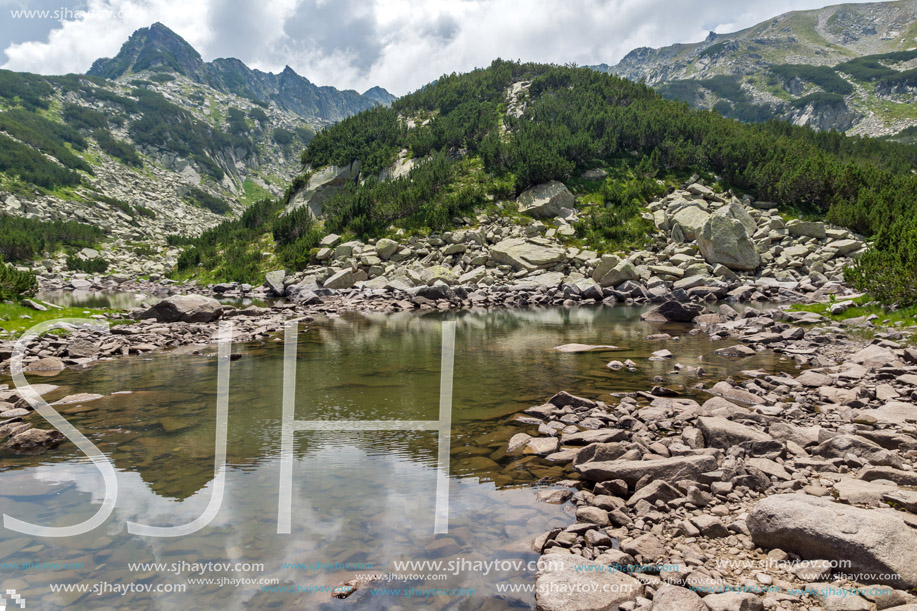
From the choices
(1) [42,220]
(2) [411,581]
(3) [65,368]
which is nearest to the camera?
(2) [411,581]

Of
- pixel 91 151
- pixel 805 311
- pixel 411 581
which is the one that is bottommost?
pixel 411 581

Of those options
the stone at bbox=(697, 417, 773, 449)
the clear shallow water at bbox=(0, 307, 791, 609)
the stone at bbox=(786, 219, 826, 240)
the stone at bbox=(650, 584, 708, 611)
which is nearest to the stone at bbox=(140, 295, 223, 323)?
the clear shallow water at bbox=(0, 307, 791, 609)

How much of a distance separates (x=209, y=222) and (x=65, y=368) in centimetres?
10931

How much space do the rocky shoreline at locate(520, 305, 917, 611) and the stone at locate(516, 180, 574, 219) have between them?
3870 centimetres

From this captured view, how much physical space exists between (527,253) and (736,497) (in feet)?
119

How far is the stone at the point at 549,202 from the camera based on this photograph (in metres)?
47.3

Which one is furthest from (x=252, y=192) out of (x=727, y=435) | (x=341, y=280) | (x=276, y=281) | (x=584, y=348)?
(x=727, y=435)

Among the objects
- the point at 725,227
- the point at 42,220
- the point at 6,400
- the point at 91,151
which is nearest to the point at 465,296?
the point at 725,227

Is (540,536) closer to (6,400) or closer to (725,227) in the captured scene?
(6,400)

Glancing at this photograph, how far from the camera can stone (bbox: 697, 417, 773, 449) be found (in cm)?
673

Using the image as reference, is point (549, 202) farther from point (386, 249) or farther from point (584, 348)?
point (584, 348)

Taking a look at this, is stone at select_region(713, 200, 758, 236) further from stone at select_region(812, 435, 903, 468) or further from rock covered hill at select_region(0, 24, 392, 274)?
rock covered hill at select_region(0, 24, 392, 274)

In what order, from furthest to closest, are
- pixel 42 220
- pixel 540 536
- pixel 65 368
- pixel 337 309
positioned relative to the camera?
pixel 42 220
pixel 337 309
pixel 65 368
pixel 540 536

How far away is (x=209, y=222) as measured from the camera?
10938 centimetres
